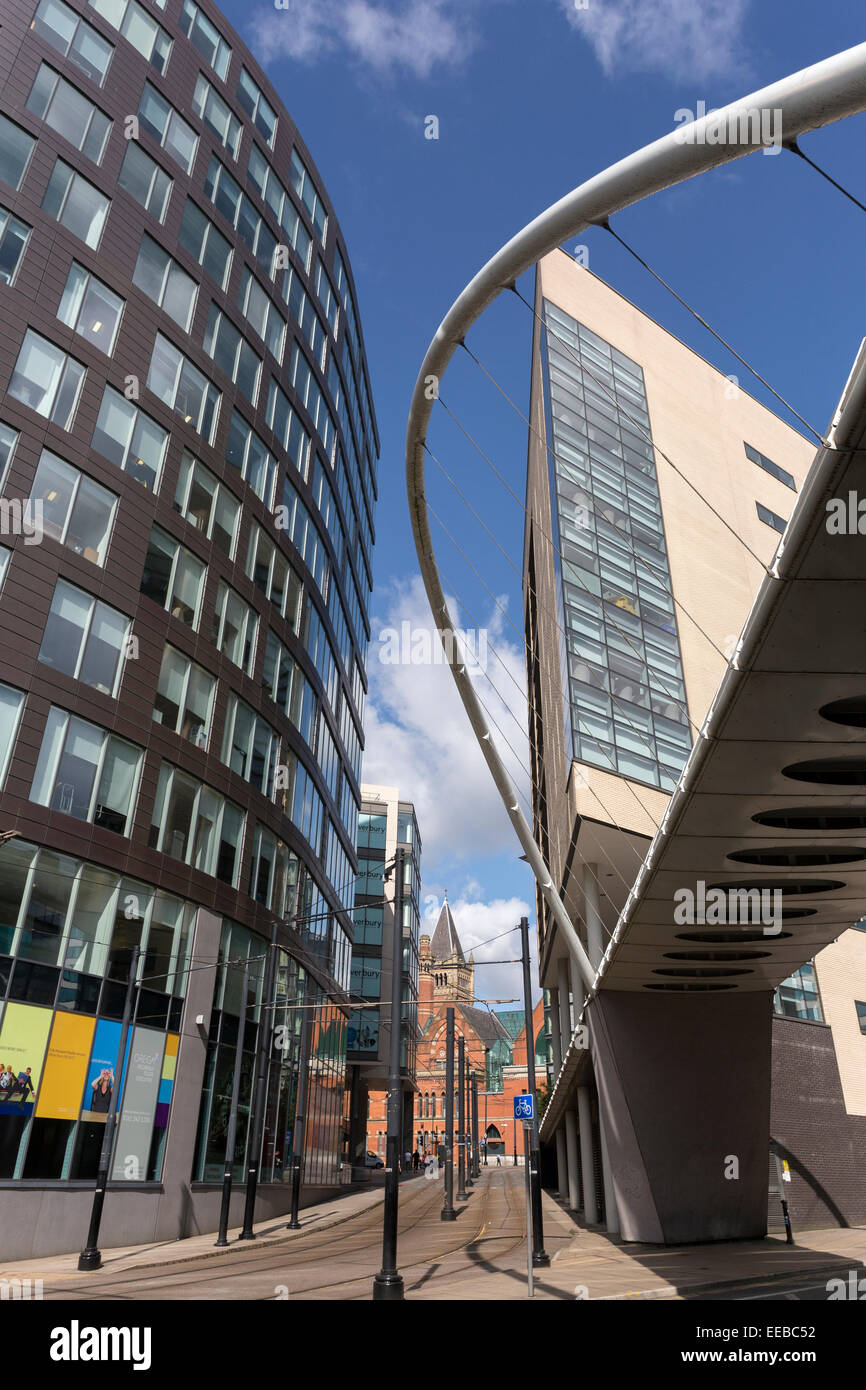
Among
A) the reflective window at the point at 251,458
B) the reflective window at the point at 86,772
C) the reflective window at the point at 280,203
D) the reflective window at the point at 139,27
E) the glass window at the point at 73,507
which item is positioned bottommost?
the reflective window at the point at 86,772

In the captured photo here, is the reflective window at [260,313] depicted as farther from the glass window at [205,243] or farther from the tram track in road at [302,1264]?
the tram track in road at [302,1264]

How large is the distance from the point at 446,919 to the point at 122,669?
131258 mm

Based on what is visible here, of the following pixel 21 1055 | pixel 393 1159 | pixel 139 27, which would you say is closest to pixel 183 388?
pixel 139 27

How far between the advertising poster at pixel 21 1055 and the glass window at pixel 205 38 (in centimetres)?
3441

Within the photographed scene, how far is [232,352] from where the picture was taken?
34.4 meters

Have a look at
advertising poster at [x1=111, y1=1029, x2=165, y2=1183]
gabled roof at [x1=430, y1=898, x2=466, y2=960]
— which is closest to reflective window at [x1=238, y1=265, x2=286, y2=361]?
advertising poster at [x1=111, y1=1029, x2=165, y2=1183]

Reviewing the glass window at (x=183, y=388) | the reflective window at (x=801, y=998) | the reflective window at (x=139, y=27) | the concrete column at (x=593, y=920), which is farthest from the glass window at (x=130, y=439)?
the reflective window at (x=801, y=998)

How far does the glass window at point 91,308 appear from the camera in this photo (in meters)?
26.8

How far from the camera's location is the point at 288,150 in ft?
135

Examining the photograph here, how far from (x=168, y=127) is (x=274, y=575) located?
1593cm

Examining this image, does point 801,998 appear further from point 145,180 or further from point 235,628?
point 145,180

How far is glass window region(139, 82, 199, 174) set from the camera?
103 ft
